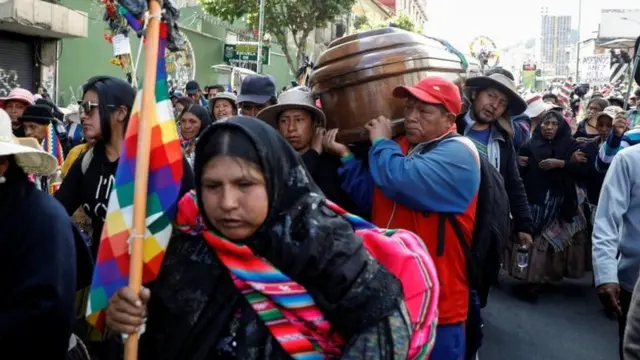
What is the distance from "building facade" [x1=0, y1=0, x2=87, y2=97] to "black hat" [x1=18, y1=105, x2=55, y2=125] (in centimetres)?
768

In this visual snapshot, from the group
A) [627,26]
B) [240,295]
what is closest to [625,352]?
[240,295]

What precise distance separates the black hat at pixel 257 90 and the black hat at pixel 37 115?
2.36 m

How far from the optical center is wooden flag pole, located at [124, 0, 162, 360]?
2162 mm

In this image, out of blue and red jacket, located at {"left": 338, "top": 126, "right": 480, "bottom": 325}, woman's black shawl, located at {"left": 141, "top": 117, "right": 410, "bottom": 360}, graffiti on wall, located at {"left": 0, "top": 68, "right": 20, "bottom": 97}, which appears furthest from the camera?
graffiti on wall, located at {"left": 0, "top": 68, "right": 20, "bottom": 97}

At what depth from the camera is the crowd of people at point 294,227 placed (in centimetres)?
209

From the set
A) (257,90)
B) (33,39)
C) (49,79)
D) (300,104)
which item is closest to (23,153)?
(300,104)

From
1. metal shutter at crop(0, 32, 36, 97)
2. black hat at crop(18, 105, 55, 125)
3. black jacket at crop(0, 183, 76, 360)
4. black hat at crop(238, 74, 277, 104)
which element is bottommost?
black jacket at crop(0, 183, 76, 360)

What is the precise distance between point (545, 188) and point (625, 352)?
17.6 ft

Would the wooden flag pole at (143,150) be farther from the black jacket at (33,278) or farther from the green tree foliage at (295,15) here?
the green tree foliage at (295,15)

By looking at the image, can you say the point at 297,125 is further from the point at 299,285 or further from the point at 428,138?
the point at 299,285

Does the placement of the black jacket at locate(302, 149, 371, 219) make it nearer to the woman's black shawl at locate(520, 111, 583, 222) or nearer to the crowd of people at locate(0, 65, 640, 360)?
the crowd of people at locate(0, 65, 640, 360)

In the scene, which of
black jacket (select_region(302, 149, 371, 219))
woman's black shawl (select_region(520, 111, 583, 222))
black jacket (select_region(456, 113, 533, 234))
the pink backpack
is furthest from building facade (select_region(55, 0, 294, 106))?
the pink backpack

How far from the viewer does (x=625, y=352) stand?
86.6 inches

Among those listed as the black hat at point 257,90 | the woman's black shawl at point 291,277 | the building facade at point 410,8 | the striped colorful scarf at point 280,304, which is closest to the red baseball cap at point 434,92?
the woman's black shawl at point 291,277
